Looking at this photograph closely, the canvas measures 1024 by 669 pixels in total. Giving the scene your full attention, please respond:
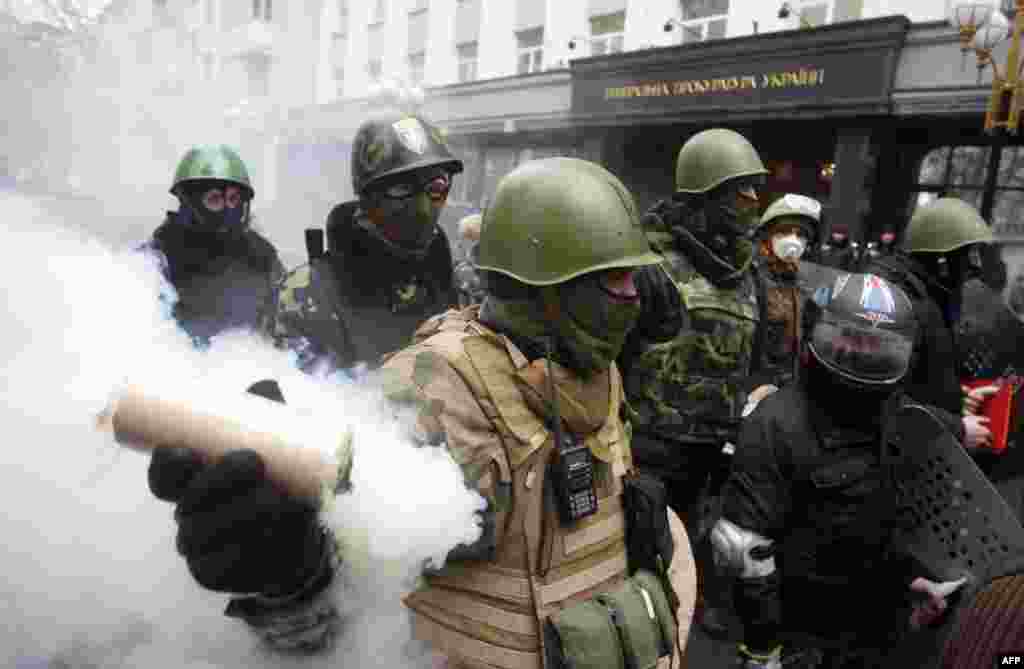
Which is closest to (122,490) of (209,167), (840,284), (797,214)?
(840,284)

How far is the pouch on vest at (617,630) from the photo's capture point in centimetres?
146

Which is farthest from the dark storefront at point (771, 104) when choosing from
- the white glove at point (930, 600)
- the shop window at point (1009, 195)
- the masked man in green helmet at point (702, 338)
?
the white glove at point (930, 600)

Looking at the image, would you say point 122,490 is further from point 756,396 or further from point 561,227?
point 756,396

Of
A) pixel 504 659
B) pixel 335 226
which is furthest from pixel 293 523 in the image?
pixel 335 226

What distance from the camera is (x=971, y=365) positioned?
3709mm

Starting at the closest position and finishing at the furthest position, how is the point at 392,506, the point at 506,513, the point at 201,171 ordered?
the point at 392,506, the point at 506,513, the point at 201,171

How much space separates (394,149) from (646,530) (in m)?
1.33

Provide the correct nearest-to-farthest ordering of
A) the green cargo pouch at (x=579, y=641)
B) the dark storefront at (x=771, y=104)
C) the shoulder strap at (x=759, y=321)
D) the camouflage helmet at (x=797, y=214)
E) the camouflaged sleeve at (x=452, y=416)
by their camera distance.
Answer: the camouflaged sleeve at (x=452, y=416) → the green cargo pouch at (x=579, y=641) → the shoulder strap at (x=759, y=321) → the camouflage helmet at (x=797, y=214) → the dark storefront at (x=771, y=104)

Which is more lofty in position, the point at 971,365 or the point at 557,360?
the point at 557,360

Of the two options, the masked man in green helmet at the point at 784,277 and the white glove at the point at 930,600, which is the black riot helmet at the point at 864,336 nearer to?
the white glove at the point at 930,600

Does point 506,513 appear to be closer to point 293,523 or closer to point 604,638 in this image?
point 604,638

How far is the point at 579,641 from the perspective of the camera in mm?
1457

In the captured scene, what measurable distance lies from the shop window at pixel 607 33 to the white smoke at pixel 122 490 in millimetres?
14647

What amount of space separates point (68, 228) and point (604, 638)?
47.7 inches
